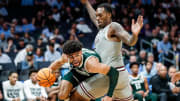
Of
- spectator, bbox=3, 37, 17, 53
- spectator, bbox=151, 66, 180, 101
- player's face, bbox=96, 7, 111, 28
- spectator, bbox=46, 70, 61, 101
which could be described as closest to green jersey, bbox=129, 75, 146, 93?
spectator, bbox=151, 66, 180, 101

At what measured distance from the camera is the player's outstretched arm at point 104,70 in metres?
3.86

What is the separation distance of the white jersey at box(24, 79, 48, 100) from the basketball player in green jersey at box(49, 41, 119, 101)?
3357mm

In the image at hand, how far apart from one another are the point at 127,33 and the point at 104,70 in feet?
1.89

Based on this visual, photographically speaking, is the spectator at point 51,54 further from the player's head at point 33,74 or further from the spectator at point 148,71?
the spectator at point 148,71

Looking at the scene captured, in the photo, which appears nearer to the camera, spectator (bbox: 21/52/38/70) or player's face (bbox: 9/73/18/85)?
player's face (bbox: 9/73/18/85)

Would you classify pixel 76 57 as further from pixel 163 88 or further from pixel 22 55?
pixel 22 55

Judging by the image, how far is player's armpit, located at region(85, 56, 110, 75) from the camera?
152 inches

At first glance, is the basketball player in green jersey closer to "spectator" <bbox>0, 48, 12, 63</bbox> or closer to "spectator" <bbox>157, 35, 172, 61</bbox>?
"spectator" <bbox>0, 48, 12, 63</bbox>

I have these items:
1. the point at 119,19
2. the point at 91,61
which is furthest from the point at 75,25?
the point at 91,61

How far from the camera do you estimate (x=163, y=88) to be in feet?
27.3

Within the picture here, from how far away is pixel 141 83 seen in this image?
7.79 metres

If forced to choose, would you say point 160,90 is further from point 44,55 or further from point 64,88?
point 64,88

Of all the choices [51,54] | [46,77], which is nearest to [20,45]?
[51,54]

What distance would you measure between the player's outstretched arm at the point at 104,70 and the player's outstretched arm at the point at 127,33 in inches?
16.0
